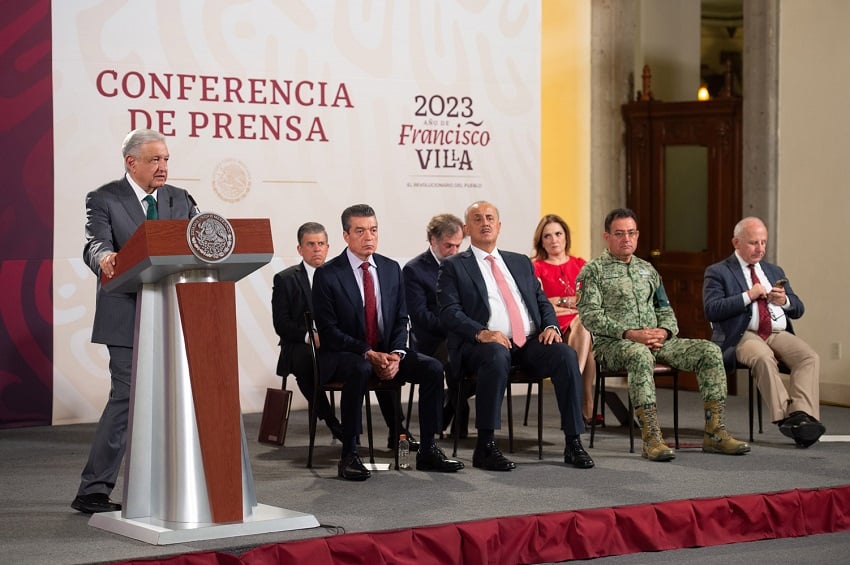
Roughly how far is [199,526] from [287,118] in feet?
13.2

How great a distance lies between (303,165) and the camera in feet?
24.8

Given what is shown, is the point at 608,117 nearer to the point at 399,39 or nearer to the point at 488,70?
the point at 488,70

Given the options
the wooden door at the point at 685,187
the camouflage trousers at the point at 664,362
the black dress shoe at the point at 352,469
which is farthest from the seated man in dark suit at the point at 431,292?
the wooden door at the point at 685,187

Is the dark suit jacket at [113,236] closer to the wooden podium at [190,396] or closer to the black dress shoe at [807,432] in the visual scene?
the wooden podium at [190,396]

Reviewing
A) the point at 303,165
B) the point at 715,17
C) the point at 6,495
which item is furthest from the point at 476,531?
the point at 715,17

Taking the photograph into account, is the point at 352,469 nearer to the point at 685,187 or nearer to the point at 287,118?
the point at 287,118

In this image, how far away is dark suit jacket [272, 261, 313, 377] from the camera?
6027 millimetres

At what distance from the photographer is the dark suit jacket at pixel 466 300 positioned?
5637 mm

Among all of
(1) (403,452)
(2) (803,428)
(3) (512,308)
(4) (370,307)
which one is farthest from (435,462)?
(2) (803,428)

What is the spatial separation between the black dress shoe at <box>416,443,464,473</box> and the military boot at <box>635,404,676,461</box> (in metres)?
0.91

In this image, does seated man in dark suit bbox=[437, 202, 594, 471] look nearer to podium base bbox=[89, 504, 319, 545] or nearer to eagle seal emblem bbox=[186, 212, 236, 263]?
podium base bbox=[89, 504, 319, 545]

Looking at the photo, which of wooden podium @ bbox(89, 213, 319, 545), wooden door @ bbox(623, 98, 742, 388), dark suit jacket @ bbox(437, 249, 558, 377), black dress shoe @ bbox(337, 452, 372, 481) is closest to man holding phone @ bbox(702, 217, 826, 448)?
dark suit jacket @ bbox(437, 249, 558, 377)

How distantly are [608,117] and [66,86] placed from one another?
158 inches

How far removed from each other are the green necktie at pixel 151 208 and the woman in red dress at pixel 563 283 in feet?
9.87
